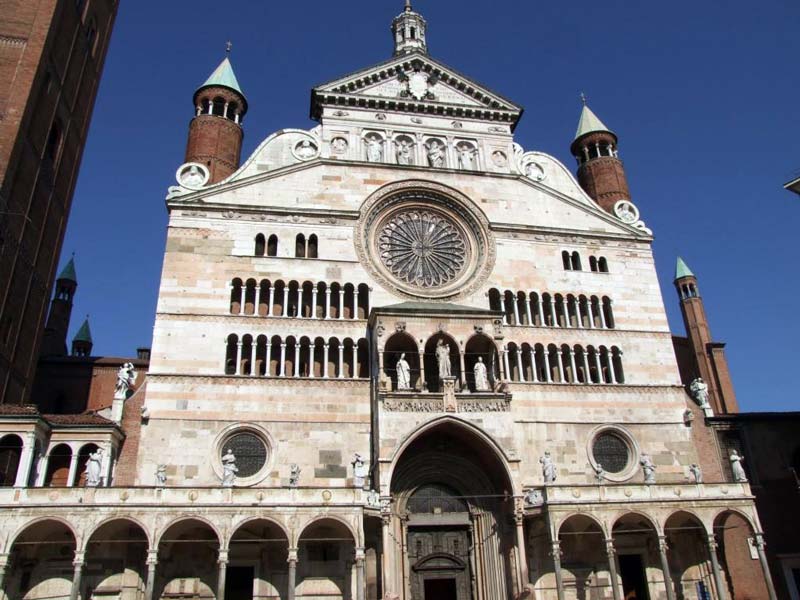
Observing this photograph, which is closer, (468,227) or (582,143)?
(468,227)

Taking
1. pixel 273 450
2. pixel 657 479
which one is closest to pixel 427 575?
pixel 273 450

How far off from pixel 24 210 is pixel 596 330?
23.7 metres

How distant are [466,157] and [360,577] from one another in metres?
19.2

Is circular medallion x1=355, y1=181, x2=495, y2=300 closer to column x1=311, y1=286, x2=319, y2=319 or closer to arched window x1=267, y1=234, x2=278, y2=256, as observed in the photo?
column x1=311, y1=286, x2=319, y2=319

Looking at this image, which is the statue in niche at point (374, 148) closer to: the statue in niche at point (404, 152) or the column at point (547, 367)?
the statue in niche at point (404, 152)

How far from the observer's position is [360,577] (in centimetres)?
2103

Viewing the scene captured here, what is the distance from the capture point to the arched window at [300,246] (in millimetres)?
27797

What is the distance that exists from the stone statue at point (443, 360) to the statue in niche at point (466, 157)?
9.74 meters

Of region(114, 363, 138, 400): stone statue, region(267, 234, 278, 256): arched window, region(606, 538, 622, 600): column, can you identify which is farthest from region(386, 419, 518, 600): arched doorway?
region(114, 363, 138, 400): stone statue

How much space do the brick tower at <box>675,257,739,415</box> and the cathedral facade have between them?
17029 mm

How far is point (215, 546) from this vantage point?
870 inches

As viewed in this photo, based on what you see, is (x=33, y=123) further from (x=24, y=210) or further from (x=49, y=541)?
(x=49, y=541)

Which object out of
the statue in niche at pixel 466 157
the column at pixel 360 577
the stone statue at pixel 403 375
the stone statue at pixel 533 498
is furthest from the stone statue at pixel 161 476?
the statue in niche at pixel 466 157

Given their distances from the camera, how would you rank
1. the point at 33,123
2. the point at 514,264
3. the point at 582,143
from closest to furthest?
the point at 33,123 < the point at 514,264 < the point at 582,143
